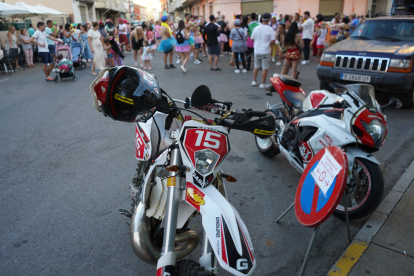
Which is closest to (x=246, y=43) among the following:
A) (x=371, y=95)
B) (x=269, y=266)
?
(x=371, y=95)

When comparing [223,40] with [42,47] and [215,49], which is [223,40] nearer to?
[215,49]

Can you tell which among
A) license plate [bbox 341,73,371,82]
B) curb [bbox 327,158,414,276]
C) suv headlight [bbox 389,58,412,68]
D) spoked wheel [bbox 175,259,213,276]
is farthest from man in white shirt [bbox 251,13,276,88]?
spoked wheel [bbox 175,259,213,276]

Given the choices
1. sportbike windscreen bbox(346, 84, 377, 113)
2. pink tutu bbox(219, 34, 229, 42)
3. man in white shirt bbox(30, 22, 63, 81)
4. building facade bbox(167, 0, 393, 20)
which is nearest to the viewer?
sportbike windscreen bbox(346, 84, 377, 113)

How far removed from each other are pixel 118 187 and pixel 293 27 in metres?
6.69

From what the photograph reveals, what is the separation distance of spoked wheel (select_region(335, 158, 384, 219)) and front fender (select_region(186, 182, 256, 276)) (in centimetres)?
182

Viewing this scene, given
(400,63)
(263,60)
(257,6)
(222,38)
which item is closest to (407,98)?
(400,63)

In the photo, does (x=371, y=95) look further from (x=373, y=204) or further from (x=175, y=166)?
(x=175, y=166)

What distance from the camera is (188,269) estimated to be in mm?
1922

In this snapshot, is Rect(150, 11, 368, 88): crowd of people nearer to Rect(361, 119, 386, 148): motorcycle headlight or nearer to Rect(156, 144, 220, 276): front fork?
Rect(361, 119, 386, 148): motorcycle headlight

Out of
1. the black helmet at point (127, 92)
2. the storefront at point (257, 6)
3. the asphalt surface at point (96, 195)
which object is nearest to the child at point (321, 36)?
the asphalt surface at point (96, 195)

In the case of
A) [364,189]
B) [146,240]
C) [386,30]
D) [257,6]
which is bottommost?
[364,189]

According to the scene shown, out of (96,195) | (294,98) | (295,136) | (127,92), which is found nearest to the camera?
(127,92)

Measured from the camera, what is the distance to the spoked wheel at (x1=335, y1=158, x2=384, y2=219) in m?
3.11

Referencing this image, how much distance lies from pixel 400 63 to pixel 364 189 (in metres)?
4.39
